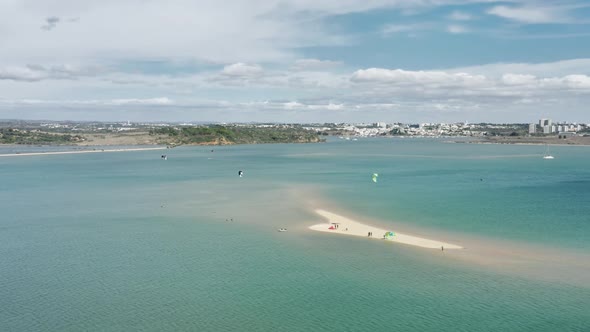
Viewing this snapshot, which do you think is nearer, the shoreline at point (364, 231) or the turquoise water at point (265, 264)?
the turquoise water at point (265, 264)

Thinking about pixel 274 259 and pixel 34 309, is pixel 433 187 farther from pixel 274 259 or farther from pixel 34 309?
pixel 34 309

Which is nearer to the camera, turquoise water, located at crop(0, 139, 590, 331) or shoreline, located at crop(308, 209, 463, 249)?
turquoise water, located at crop(0, 139, 590, 331)

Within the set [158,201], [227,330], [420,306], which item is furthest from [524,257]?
[158,201]

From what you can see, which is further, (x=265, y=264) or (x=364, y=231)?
(x=364, y=231)

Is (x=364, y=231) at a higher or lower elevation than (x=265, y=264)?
higher
